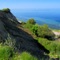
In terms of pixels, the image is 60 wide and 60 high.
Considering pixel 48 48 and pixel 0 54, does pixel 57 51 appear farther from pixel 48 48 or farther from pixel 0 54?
pixel 0 54

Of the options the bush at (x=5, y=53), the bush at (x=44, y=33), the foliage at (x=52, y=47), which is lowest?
the foliage at (x=52, y=47)

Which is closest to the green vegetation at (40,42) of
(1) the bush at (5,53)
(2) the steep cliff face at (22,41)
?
(1) the bush at (5,53)

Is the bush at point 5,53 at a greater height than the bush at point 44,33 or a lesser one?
greater

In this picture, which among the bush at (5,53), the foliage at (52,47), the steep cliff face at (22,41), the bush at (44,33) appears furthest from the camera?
the bush at (44,33)

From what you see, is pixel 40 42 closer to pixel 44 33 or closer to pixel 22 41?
pixel 22 41

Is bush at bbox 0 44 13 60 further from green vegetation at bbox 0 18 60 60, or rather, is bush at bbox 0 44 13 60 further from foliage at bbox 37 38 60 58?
foliage at bbox 37 38 60 58

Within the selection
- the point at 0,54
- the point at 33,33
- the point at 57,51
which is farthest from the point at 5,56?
the point at 33,33

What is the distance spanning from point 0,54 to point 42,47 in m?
38.9

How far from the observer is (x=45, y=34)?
61812 millimetres

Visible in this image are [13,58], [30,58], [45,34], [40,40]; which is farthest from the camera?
[45,34]

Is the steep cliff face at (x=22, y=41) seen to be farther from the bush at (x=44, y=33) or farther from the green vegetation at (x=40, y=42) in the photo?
the bush at (x=44, y=33)

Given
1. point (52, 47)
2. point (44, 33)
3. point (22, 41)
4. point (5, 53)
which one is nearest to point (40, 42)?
point (52, 47)

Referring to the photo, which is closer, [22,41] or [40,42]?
[22,41]

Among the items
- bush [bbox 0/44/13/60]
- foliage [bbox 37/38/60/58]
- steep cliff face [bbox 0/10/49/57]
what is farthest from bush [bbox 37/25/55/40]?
bush [bbox 0/44/13/60]
